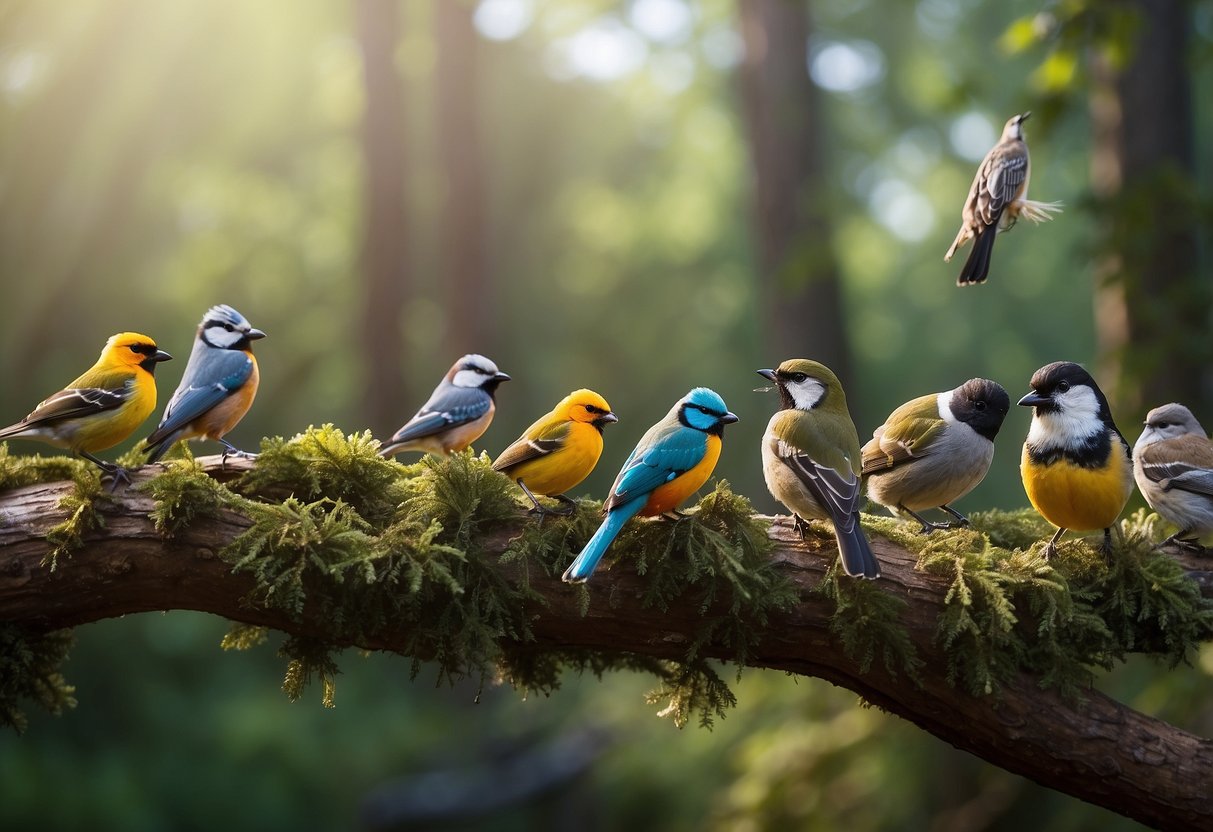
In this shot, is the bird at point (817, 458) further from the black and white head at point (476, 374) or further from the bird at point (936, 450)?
the black and white head at point (476, 374)

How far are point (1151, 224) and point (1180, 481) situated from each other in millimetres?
3162

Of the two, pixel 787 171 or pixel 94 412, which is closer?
pixel 94 412

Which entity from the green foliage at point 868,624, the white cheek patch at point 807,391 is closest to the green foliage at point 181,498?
the green foliage at point 868,624

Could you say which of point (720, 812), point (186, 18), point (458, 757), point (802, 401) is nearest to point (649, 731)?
point (720, 812)

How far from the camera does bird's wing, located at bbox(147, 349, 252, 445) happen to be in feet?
15.0

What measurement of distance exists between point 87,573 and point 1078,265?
6.08m

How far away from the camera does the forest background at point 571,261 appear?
820 cm

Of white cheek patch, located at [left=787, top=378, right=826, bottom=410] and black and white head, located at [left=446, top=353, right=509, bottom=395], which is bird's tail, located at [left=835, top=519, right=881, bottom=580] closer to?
white cheek patch, located at [left=787, top=378, right=826, bottom=410]

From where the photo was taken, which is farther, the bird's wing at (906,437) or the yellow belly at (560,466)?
the bird's wing at (906,437)

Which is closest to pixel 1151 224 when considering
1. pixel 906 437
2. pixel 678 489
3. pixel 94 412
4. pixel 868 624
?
pixel 906 437

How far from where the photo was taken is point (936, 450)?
4707 mm

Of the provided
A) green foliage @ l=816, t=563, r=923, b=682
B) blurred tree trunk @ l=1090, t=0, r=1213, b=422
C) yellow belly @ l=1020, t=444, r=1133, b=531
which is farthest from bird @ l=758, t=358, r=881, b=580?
blurred tree trunk @ l=1090, t=0, r=1213, b=422

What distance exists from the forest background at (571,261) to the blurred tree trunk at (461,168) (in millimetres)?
48

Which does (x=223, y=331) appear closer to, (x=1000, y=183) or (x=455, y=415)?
(x=455, y=415)
